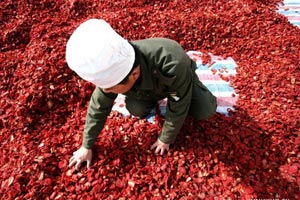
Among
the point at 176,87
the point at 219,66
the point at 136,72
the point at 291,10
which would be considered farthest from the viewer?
the point at 291,10

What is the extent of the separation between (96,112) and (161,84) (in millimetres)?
441

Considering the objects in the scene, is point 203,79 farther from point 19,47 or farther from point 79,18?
point 19,47

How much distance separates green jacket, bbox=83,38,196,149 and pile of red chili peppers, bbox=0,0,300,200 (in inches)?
9.8

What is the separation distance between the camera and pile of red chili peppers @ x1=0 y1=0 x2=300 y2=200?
6.16 ft

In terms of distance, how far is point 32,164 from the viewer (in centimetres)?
191

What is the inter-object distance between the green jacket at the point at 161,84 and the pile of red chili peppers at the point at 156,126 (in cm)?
25

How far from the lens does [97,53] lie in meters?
A: 1.29

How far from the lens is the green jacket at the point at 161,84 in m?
1.65

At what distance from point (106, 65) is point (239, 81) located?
1656 millimetres

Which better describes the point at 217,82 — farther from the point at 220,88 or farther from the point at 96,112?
the point at 96,112

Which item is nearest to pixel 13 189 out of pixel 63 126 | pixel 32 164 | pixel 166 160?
pixel 32 164

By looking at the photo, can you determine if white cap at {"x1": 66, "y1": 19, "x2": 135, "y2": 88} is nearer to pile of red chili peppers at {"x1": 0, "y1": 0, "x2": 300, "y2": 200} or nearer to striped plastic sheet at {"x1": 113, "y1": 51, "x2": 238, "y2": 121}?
pile of red chili peppers at {"x1": 0, "y1": 0, "x2": 300, "y2": 200}

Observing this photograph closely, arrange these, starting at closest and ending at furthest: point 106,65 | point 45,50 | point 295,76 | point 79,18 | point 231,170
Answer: point 106,65
point 231,170
point 295,76
point 45,50
point 79,18

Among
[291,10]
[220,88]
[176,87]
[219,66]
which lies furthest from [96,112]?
[291,10]
